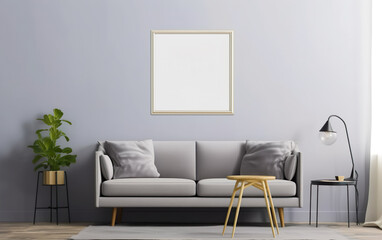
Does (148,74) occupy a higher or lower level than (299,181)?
higher

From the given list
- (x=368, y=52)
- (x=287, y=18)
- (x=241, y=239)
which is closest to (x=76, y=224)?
(x=241, y=239)

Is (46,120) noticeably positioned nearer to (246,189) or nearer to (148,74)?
(148,74)

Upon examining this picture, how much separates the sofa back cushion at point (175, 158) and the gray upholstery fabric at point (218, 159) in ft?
0.24

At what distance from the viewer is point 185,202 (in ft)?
17.4

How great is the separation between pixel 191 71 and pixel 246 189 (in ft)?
4.97

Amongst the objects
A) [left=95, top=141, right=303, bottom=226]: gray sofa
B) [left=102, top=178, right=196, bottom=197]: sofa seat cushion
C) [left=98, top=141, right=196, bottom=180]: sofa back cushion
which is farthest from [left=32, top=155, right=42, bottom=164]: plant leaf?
[left=102, top=178, right=196, bottom=197]: sofa seat cushion

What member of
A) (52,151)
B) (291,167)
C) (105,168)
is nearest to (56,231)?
(105,168)

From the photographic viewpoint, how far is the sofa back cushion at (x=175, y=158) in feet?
19.1

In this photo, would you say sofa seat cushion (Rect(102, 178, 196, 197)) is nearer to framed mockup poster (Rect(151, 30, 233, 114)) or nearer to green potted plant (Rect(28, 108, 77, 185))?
green potted plant (Rect(28, 108, 77, 185))

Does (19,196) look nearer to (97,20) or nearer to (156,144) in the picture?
(156,144)

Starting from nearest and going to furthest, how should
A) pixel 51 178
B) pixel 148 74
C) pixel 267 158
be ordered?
pixel 267 158
pixel 51 178
pixel 148 74

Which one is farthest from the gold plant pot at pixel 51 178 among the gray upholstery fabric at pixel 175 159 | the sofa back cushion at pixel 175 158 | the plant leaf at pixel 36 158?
the gray upholstery fabric at pixel 175 159

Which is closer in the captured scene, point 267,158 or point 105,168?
point 105,168

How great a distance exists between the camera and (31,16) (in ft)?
20.1
